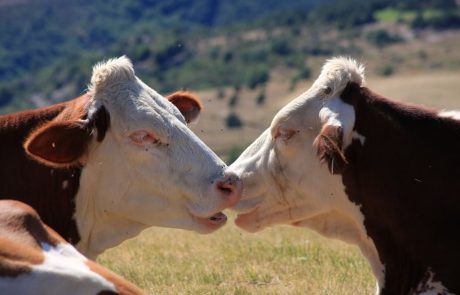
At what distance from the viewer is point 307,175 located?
10406mm

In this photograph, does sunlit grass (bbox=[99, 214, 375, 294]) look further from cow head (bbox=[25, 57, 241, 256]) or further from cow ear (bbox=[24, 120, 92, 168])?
cow ear (bbox=[24, 120, 92, 168])

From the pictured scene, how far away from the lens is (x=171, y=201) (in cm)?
980

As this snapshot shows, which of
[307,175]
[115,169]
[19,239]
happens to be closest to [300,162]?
[307,175]

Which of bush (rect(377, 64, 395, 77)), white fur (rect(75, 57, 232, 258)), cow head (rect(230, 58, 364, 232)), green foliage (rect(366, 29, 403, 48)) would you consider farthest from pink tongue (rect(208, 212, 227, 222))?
green foliage (rect(366, 29, 403, 48))

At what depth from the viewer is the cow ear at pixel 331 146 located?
31.9ft

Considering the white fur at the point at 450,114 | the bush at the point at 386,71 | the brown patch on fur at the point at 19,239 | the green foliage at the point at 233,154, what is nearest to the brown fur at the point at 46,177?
the brown patch on fur at the point at 19,239

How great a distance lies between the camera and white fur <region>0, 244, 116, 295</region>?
7.04 metres

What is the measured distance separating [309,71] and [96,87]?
534ft

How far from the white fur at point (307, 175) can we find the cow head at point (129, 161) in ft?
3.04

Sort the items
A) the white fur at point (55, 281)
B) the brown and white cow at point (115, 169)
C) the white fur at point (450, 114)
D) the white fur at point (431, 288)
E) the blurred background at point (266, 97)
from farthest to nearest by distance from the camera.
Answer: the blurred background at point (266, 97)
the white fur at point (450, 114)
the brown and white cow at point (115, 169)
the white fur at point (431, 288)
the white fur at point (55, 281)

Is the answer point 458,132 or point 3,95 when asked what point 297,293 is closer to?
point 458,132

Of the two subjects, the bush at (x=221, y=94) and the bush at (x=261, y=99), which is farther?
the bush at (x=221, y=94)

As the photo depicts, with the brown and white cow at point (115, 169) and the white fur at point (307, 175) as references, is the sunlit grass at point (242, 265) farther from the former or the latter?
the brown and white cow at point (115, 169)

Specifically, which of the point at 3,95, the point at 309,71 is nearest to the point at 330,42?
the point at 309,71
